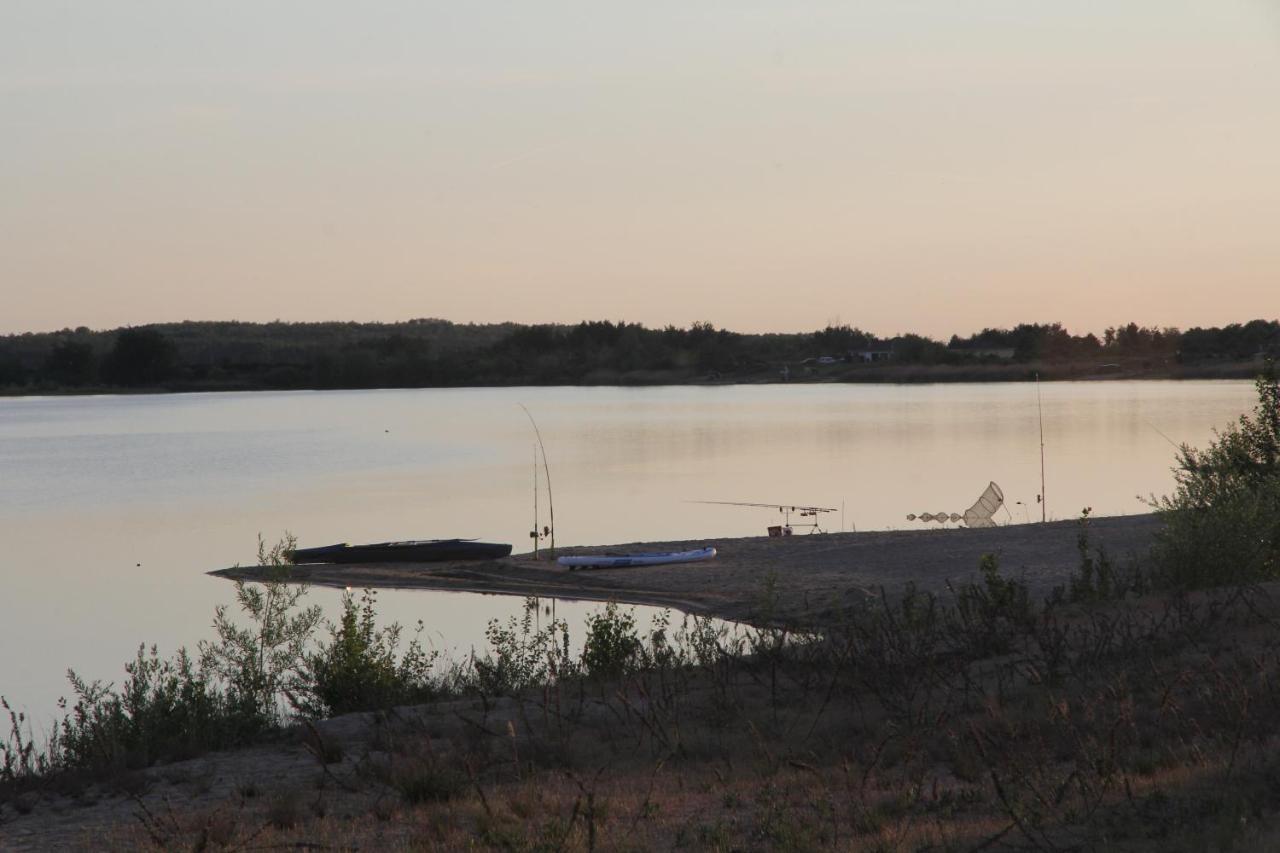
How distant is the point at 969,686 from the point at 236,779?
17.7ft

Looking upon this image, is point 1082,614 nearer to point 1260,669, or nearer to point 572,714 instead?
point 1260,669

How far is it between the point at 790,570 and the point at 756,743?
12.4 m

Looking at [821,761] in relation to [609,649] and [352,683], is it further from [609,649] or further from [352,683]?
[352,683]

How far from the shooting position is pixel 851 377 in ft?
462

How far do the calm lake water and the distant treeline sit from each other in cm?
3256

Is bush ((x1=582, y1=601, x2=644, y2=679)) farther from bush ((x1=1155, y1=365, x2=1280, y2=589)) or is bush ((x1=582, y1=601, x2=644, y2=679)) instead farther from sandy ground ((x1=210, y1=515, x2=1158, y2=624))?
bush ((x1=1155, y1=365, x2=1280, y2=589))

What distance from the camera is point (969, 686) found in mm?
10008

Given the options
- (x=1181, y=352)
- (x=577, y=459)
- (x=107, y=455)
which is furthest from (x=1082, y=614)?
(x=1181, y=352)

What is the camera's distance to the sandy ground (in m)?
19.4

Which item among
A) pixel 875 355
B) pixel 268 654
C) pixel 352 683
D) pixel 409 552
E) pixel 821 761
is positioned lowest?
Answer: pixel 409 552

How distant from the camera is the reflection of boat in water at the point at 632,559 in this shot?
23.1 meters

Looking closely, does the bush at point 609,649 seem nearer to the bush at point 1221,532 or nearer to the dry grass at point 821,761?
the dry grass at point 821,761

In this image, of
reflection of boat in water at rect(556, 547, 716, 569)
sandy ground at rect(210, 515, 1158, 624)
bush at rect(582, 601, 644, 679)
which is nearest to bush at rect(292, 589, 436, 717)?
bush at rect(582, 601, 644, 679)

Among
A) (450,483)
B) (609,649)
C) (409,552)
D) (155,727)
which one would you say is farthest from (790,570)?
(450,483)
